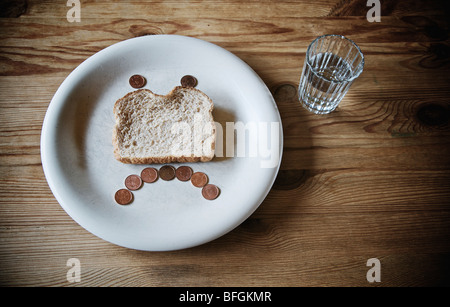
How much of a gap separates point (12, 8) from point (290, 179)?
134 centimetres

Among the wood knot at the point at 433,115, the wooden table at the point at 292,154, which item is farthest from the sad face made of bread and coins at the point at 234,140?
the wood knot at the point at 433,115

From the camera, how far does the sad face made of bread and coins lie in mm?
949

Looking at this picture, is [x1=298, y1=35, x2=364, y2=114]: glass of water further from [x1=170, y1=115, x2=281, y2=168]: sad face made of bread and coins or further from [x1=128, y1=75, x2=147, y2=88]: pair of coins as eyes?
[x1=128, y1=75, x2=147, y2=88]: pair of coins as eyes

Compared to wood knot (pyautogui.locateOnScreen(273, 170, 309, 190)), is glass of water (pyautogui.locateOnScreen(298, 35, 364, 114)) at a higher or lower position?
higher

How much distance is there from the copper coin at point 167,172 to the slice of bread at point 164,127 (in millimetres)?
25

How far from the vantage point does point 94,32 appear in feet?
3.84

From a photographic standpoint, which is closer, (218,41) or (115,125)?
(115,125)

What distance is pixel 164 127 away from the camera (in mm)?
998

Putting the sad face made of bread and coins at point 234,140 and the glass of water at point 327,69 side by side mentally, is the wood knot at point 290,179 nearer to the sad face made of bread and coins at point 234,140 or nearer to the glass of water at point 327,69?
the sad face made of bread and coins at point 234,140

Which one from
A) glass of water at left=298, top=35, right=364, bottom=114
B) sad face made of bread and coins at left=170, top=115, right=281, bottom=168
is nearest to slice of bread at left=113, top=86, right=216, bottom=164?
sad face made of bread and coins at left=170, top=115, right=281, bottom=168

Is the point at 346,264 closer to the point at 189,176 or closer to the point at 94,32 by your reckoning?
the point at 189,176

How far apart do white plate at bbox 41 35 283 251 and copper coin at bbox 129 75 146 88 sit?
2 centimetres
